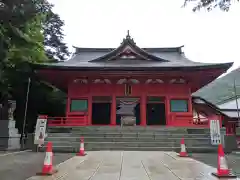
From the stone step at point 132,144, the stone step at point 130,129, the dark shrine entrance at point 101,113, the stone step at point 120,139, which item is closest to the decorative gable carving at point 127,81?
the dark shrine entrance at point 101,113

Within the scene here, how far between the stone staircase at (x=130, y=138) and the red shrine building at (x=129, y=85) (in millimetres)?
1801

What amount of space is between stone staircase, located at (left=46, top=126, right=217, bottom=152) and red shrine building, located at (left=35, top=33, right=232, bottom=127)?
1.80 metres

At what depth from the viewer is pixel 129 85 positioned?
62.4 ft

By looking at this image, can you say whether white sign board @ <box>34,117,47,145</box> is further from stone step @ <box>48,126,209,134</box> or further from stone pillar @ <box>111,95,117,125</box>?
stone pillar @ <box>111,95,117,125</box>

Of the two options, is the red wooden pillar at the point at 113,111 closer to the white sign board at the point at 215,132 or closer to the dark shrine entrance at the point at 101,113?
the dark shrine entrance at the point at 101,113

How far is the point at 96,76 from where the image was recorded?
1839 cm

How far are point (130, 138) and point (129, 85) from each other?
6.07m

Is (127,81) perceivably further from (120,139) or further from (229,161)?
(229,161)

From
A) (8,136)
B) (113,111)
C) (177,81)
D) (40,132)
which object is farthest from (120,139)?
(177,81)

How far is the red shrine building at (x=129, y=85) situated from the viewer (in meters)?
17.0

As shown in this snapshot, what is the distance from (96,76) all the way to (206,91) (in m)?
70.2

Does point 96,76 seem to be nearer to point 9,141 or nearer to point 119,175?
point 9,141

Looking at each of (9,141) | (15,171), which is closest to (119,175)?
(15,171)

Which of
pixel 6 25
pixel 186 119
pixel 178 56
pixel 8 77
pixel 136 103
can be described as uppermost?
pixel 178 56
